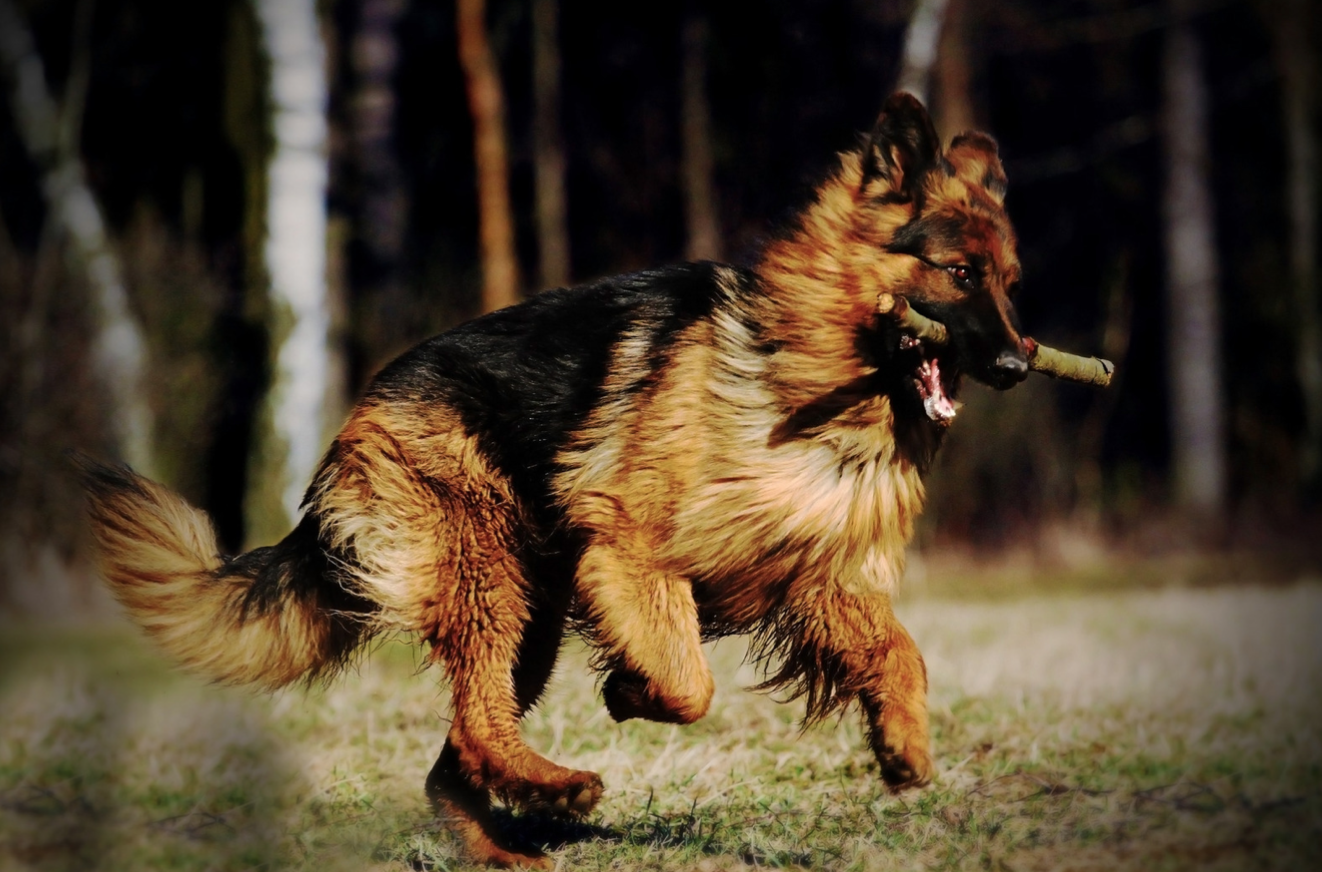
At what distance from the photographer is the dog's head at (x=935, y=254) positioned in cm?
443

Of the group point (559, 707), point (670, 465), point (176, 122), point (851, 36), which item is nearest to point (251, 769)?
point (559, 707)

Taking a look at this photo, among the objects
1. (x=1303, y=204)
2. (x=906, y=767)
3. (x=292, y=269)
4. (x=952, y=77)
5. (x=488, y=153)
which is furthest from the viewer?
(x=1303, y=204)

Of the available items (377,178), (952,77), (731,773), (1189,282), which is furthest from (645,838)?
(1189,282)

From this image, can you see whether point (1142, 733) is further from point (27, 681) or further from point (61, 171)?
point (61, 171)

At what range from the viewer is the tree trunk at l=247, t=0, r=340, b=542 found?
422 inches

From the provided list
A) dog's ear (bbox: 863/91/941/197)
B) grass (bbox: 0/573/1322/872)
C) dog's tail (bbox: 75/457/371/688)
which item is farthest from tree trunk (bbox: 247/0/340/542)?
dog's ear (bbox: 863/91/941/197)

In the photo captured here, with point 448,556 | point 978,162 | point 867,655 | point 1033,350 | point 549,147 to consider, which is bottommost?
point 867,655

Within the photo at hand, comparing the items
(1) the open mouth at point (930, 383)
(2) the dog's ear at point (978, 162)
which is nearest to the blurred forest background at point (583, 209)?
(2) the dog's ear at point (978, 162)

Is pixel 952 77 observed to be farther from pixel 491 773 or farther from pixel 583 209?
pixel 491 773

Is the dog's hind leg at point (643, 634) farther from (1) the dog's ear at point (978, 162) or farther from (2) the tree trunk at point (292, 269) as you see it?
(2) the tree trunk at point (292, 269)

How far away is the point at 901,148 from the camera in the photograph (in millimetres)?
4766

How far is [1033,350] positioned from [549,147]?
1481 cm

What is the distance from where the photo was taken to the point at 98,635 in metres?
11.7

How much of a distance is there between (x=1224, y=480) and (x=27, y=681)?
17.5m
